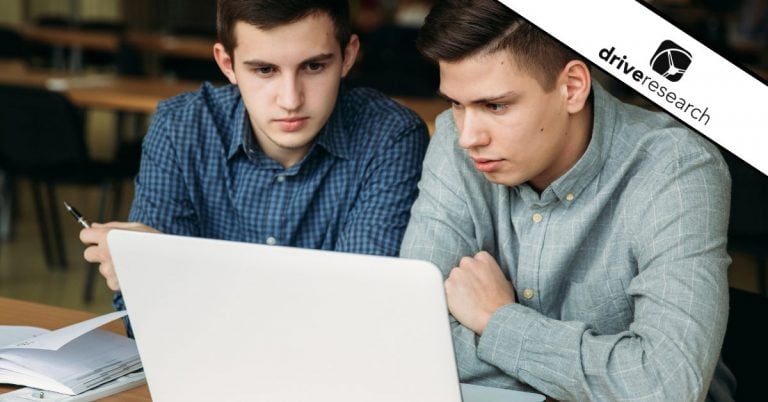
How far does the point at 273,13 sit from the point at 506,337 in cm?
74

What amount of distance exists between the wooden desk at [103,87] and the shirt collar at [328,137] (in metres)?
2.43

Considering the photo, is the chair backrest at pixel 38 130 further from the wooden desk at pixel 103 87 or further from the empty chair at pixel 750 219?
the empty chair at pixel 750 219

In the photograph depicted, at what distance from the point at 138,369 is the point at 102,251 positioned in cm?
27

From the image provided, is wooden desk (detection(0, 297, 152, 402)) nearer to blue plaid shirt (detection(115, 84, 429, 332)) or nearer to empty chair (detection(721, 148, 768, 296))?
blue plaid shirt (detection(115, 84, 429, 332))

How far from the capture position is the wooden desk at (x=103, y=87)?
4.55 meters

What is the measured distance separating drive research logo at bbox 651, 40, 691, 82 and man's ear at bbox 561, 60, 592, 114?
36 centimetres

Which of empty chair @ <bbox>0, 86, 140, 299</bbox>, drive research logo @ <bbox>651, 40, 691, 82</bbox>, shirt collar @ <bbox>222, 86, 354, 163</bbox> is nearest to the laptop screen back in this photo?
drive research logo @ <bbox>651, 40, 691, 82</bbox>

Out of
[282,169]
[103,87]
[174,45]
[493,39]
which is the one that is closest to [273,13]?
[282,169]

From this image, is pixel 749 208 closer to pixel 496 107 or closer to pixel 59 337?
pixel 496 107

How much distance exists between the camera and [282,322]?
1.12 m

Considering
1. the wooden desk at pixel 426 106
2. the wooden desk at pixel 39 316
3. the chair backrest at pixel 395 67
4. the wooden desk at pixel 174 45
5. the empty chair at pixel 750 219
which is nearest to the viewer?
the wooden desk at pixel 39 316

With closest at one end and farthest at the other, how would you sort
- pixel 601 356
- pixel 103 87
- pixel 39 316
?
pixel 601 356 < pixel 39 316 < pixel 103 87

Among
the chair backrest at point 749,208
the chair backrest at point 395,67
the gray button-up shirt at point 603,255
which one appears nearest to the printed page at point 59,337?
the gray button-up shirt at point 603,255

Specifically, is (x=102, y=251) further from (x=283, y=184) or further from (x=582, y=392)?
(x=582, y=392)
